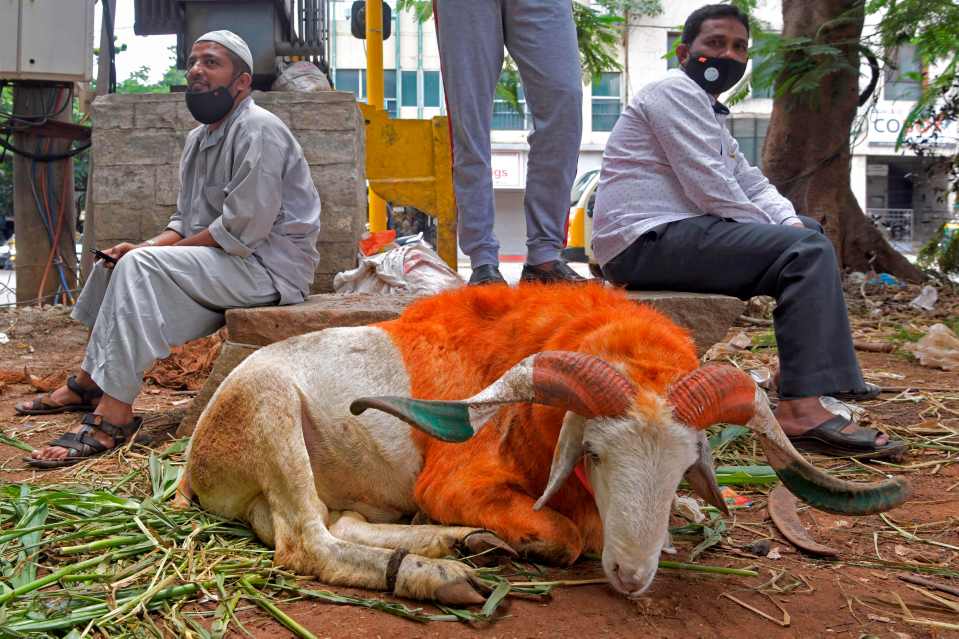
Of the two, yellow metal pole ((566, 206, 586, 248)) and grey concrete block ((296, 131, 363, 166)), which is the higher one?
grey concrete block ((296, 131, 363, 166))

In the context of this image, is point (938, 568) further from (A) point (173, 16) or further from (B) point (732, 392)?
(A) point (173, 16)

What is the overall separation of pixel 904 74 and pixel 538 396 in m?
9.12

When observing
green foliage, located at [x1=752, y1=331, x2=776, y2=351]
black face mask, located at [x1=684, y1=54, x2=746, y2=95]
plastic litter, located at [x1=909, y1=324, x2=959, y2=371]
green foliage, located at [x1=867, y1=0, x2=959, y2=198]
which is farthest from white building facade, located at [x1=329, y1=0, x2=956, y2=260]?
black face mask, located at [x1=684, y1=54, x2=746, y2=95]

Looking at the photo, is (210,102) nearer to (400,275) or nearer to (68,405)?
(400,275)

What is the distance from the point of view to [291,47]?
7.67 metres

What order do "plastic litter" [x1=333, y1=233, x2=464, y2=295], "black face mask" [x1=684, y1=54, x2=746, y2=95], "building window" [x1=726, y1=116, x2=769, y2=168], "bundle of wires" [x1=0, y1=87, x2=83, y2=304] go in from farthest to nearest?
1. "building window" [x1=726, y1=116, x2=769, y2=168]
2. "bundle of wires" [x1=0, y1=87, x2=83, y2=304]
3. "plastic litter" [x1=333, y1=233, x2=464, y2=295]
4. "black face mask" [x1=684, y1=54, x2=746, y2=95]

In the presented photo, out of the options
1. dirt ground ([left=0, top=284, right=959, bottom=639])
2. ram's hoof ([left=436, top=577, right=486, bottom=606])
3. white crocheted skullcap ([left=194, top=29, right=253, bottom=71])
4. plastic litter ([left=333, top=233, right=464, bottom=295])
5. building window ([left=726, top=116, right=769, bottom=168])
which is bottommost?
dirt ground ([left=0, top=284, right=959, bottom=639])

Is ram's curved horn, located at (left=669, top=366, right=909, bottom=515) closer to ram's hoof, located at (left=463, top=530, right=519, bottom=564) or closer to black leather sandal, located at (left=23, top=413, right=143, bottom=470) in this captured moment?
ram's hoof, located at (left=463, top=530, right=519, bottom=564)

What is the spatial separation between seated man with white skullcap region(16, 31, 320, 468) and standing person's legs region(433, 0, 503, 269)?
1.00 metres

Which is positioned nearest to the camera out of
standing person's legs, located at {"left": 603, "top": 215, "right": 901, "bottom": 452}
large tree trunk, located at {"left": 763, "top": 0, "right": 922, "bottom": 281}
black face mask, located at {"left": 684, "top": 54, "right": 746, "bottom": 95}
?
standing person's legs, located at {"left": 603, "top": 215, "right": 901, "bottom": 452}

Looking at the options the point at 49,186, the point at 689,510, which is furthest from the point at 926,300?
the point at 49,186

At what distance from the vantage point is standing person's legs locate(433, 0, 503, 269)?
4609mm

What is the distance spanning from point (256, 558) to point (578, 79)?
9.76ft

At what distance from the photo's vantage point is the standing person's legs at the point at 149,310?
4562 mm
